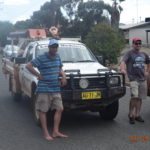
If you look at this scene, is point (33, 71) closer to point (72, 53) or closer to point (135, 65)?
point (135, 65)

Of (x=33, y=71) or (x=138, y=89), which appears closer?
(x=33, y=71)

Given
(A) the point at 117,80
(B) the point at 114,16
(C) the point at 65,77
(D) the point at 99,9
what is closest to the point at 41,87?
(C) the point at 65,77

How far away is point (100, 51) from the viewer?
23.4 meters

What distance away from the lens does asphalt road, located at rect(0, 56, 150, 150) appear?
762 centimetres

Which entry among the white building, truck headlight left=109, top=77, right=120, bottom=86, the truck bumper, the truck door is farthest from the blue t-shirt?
the white building

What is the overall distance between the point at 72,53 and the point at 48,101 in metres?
2.50

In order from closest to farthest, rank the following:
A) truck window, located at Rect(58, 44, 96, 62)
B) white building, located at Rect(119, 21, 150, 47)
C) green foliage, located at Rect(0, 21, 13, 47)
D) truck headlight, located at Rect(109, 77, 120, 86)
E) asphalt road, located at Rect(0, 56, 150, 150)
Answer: asphalt road, located at Rect(0, 56, 150, 150) → truck headlight, located at Rect(109, 77, 120, 86) → truck window, located at Rect(58, 44, 96, 62) → white building, located at Rect(119, 21, 150, 47) → green foliage, located at Rect(0, 21, 13, 47)

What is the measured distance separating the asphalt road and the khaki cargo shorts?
1.81 ft

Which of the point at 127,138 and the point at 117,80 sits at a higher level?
the point at 117,80

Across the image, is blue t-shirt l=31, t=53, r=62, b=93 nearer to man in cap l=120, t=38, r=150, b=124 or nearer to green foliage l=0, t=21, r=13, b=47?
man in cap l=120, t=38, r=150, b=124

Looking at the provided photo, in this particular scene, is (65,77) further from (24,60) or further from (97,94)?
(24,60)

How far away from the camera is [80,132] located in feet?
28.5

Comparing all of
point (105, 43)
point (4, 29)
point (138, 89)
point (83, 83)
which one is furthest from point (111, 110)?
Answer: point (4, 29)

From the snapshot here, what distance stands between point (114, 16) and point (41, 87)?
40.8 meters
